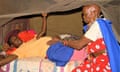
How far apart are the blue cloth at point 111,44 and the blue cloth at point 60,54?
0.48 meters

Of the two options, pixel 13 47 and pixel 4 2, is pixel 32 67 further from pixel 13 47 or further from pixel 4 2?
pixel 4 2

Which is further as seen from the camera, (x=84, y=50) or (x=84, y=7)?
(x=84, y=50)

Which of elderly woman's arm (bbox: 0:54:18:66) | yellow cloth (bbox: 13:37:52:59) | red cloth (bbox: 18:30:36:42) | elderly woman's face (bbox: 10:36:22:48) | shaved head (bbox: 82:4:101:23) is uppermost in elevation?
shaved head (bbox: 82:4:101:23)

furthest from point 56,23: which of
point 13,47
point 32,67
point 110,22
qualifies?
point 110,22

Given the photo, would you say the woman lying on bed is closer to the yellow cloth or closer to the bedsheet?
the yellow cloth

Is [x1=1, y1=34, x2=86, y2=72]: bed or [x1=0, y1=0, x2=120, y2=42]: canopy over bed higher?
[x1=0, y1=0, x2=120, y2=42]: canopy over bed

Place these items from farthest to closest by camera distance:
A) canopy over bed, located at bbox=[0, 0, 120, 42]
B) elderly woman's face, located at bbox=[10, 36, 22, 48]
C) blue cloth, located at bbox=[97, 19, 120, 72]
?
elderly woman's face, located at bbox=[10, 36, 22, 48] < canopy over bed, located at bbox=[0, 0, 120, 42] < blue cloth, located at bbox=[97, 19, 120, 72]

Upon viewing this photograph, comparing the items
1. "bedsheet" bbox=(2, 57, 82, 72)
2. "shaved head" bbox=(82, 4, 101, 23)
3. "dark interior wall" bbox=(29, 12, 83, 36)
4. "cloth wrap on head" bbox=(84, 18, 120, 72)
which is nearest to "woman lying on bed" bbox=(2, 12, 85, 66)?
"bedsheet" bbox=(2, 57, 82, 72)

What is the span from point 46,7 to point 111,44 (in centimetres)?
75

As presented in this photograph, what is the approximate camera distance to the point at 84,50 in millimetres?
2705

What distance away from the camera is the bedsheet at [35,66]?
8.77 feet

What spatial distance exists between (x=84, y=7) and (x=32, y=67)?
76 cm

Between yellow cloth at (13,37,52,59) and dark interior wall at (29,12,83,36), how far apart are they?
2.24 ft

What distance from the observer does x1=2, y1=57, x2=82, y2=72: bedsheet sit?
2672mm
